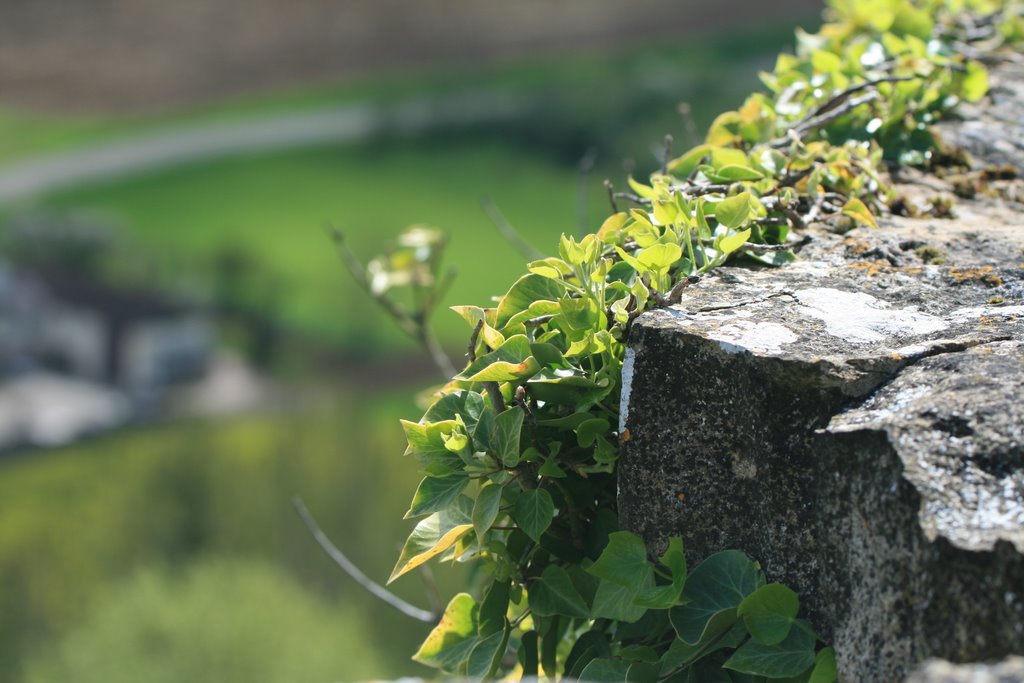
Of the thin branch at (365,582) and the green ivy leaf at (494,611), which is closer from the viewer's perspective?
the green ivy leaf at (494,611)

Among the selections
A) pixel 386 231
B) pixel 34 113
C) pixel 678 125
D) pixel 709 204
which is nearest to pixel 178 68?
pixel 34 113

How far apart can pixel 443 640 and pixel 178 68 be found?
12.6 m

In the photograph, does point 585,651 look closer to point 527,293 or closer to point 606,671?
point 606,671

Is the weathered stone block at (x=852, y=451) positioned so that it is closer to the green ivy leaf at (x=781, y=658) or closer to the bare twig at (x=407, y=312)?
the green ivy leaf at (x=781, y=658)

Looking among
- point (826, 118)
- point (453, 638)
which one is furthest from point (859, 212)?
point (453, 638)

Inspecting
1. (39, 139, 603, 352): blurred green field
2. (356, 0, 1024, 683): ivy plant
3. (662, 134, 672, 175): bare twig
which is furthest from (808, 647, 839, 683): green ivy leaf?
(39, 139, 603, 352): blurred green field

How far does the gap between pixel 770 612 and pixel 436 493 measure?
0.30 meters

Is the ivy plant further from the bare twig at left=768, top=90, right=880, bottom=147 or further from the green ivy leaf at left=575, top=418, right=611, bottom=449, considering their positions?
the bare twig at left=768, top=90, right=880, bottom=147

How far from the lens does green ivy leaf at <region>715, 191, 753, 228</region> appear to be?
1.05m

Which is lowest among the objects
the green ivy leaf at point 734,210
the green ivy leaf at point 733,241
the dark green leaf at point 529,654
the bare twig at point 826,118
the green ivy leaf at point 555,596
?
the dark green leaf at point 529,654

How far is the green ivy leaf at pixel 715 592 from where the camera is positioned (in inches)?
35.4

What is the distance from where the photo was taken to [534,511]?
941 millimetres

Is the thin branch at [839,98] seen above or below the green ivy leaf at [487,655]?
above

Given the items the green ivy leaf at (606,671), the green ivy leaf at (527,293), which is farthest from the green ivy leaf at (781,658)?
the green ivy leaf at (527,293)
